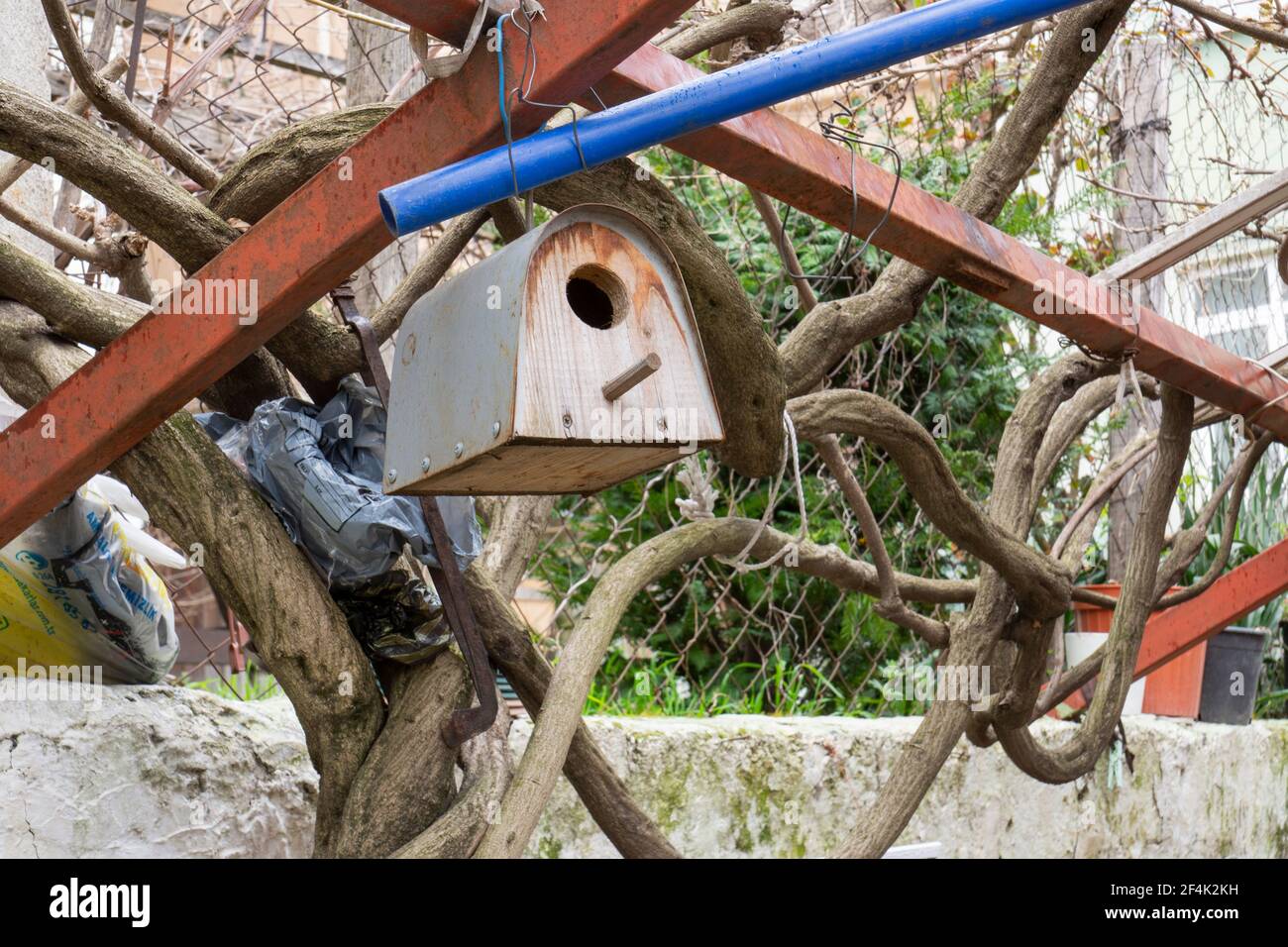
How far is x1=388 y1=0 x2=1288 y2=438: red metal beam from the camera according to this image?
1609mm

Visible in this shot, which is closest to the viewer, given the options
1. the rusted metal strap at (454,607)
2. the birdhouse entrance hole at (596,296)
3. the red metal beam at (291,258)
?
the red metal beam at (291,258)

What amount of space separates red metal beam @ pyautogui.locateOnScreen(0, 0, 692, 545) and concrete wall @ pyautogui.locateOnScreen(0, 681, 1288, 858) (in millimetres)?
657

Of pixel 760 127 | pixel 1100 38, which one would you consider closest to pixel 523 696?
pixel 760 127

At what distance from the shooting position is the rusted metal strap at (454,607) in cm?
180

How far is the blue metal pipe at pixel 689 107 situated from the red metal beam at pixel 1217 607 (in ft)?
7.20

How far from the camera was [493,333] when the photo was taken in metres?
1.43

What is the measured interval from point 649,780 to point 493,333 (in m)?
1.94

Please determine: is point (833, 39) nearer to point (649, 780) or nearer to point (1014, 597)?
point (1014, 597)

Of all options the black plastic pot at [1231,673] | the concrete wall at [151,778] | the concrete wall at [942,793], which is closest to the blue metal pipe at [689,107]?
the concrete wall at [151,778]

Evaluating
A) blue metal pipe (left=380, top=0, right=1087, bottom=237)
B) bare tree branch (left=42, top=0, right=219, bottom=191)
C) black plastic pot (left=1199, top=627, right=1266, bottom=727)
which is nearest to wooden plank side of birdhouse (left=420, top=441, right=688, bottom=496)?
blue metal pipe (left=380, top=0, right=1087, bottom=237)

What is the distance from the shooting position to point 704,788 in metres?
3.24

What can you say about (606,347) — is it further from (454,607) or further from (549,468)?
(454,607)

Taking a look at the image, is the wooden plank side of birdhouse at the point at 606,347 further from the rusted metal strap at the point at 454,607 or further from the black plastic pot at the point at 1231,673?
the black plastic pot at the point at 1231,673

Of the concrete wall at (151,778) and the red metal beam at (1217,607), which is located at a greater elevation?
the red metal beam at (1217,607)
